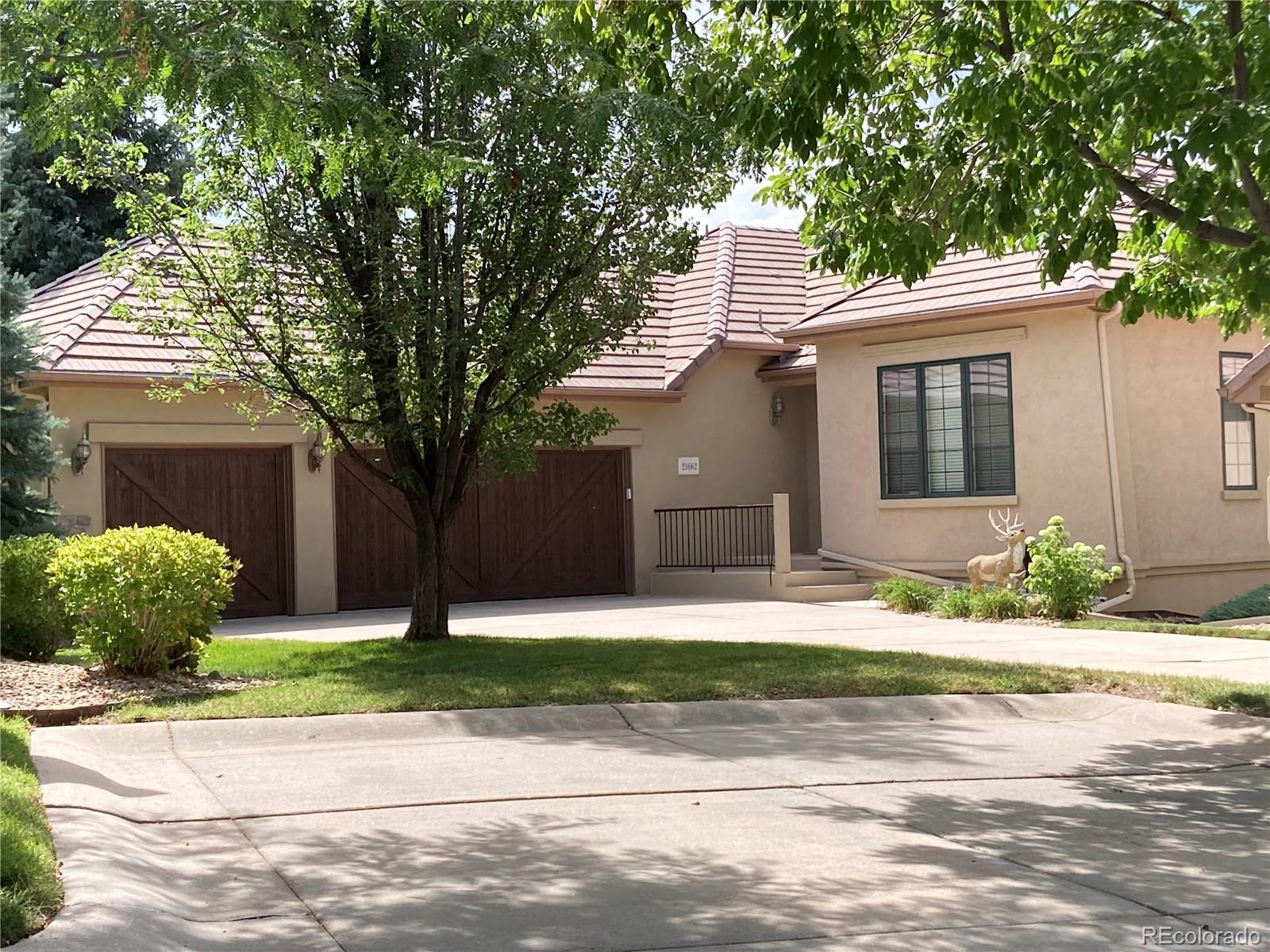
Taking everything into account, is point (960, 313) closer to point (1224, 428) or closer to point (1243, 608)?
point (1224, 428)

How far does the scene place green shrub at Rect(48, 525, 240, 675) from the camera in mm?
10453

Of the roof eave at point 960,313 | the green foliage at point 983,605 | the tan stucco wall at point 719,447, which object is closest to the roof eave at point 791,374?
the tan stucco wall at point 719,447

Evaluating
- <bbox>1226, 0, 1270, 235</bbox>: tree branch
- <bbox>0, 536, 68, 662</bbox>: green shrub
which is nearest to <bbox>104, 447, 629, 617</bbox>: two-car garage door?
<bbox>0, 536, 68, 662</bbox>: green shrub

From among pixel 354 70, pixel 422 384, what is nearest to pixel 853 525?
pixel 422 384

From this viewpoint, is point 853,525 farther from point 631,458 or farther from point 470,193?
point 470,193

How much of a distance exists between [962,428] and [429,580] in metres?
9.37

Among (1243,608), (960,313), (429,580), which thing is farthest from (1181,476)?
(429,580)

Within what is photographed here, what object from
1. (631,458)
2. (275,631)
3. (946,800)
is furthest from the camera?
(631,458)

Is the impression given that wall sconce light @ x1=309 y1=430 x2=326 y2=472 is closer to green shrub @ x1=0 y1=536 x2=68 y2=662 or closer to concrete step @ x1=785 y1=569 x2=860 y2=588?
concrete step @ x1=785 y1=569 x2=860 y2=588

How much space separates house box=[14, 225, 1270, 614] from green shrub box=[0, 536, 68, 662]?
5.69 metres

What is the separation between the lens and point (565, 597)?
2241cm

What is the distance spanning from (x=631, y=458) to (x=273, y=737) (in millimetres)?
13997

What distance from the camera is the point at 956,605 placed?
17562 millimetres

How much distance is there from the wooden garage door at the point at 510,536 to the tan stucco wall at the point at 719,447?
0.44 m
